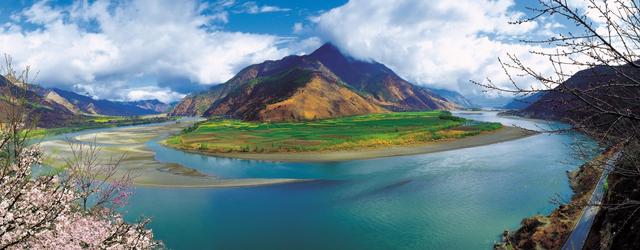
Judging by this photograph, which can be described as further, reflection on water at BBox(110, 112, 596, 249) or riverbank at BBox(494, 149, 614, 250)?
reflection on water at BBox(110, 112, 596, 249)

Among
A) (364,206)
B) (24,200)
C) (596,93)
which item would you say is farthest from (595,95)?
(364,206)

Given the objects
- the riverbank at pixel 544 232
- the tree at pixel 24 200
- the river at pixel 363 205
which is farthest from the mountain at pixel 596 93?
the riverbank at pixel 544 232

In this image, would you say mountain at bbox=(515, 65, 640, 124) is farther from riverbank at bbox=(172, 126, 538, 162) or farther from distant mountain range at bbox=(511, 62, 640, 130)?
riverbank at bbox=(172, 126, 538, 162)

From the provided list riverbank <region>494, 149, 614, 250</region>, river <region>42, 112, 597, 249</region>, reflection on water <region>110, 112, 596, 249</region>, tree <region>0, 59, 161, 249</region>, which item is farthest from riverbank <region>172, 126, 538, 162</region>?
tree <region>0, 59, 161, 249</region>

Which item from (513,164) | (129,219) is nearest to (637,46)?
(129,219)

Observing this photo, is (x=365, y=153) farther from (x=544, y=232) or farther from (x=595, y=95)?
(x=595, y=95)

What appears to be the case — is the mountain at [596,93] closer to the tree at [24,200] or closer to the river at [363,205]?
the tree at [24,200]

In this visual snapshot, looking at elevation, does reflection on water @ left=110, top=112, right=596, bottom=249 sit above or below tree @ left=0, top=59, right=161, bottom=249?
below
